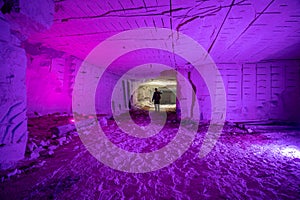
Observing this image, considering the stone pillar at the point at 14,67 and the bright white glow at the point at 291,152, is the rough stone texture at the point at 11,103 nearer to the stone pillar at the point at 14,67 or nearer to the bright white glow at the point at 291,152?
the stone pillar at the point at 14,67

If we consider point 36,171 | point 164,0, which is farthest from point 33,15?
point 36,171

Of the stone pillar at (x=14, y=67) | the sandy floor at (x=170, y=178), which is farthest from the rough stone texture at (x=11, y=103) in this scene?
the sandy floor at (x=170, y=178)

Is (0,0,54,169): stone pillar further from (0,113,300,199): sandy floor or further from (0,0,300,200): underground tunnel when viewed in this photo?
(0,113,300,199): sandy floor

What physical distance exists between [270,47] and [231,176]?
3707 mm

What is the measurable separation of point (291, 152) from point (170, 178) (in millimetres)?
3016

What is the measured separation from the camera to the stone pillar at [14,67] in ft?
6.16

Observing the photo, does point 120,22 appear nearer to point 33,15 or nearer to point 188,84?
point 33,15

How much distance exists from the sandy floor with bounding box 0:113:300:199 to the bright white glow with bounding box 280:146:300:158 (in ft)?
0.06

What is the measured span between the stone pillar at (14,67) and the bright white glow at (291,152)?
503cm

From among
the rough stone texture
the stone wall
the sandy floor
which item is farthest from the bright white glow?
the rough stone texture

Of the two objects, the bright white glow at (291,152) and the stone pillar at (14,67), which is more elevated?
the stone pillar at (14,67)

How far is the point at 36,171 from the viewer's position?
7.10 ft

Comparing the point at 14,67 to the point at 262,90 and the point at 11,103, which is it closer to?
the point at 11,103

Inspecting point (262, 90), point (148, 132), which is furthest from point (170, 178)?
point (262, 90)
